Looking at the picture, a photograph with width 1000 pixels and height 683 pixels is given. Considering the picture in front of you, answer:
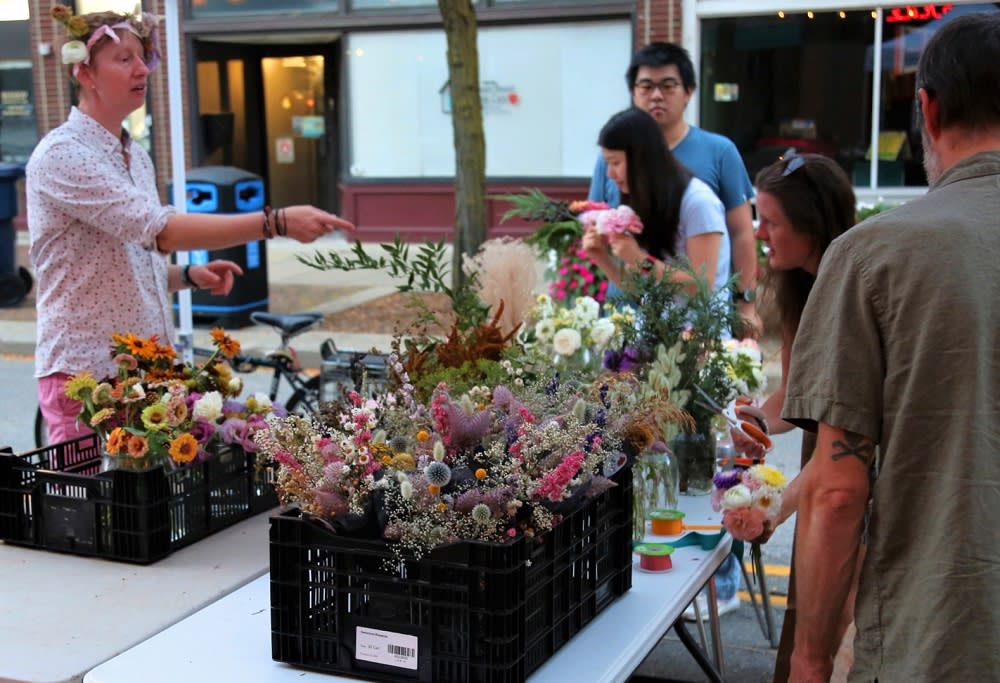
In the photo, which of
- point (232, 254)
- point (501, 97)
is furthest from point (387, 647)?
point (501, 97)

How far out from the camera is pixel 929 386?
1.77 meters

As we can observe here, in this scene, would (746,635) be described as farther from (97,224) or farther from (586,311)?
(97,224)

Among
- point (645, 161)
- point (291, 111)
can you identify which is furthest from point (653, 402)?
point (291, 111)

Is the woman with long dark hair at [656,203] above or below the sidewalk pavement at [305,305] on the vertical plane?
above

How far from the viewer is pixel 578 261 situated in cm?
726

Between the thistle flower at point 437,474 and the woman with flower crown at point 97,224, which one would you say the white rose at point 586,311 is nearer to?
the woman with flower crown at point 97,224

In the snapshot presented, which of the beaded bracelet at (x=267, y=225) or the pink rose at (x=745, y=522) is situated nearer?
the pink rose at (x=745, y=522)

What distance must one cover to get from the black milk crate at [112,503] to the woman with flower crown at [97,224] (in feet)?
1.35

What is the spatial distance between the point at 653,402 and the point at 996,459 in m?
1.06

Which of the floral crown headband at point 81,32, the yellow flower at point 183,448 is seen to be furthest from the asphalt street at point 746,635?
the floral crown headband at point 81,32

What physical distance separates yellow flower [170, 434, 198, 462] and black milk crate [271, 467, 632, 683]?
0.70m

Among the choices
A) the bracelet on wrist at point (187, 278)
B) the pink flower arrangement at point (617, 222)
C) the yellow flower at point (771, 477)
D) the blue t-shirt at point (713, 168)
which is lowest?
the yellow flower at point (771, 477)

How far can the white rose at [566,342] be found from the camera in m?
3.33

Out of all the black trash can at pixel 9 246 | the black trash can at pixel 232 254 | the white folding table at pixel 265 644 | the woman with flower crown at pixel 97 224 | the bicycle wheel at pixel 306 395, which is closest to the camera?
the white folding table at pixel 265 644
